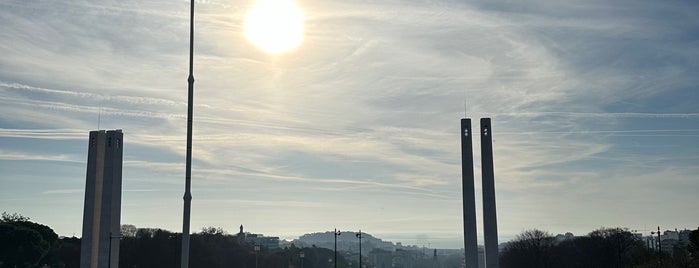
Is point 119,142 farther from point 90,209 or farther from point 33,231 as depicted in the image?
point 33,231

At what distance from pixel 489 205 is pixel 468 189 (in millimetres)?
2197

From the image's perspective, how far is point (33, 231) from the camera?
67625mm

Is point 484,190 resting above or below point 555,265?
above

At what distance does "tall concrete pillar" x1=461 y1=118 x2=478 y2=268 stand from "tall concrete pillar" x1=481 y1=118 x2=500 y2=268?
1031mm

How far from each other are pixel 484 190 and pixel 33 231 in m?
46.1

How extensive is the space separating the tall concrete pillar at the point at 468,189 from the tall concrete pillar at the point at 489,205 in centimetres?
103

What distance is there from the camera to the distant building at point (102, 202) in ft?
174

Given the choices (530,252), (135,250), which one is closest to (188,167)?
(135,250)

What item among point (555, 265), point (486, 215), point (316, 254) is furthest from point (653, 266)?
point (316, 254)

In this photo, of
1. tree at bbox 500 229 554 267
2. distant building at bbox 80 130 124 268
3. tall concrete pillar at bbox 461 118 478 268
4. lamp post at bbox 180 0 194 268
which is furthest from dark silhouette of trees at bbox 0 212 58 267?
tree at bbox 500 229 554 267

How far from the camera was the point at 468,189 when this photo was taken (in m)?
54.1

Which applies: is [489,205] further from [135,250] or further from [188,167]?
[135,250]

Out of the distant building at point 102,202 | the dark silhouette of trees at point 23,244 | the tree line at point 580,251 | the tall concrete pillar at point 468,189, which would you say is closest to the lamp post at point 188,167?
the distant building at point 102,202

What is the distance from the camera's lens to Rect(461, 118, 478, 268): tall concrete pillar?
177 feet
